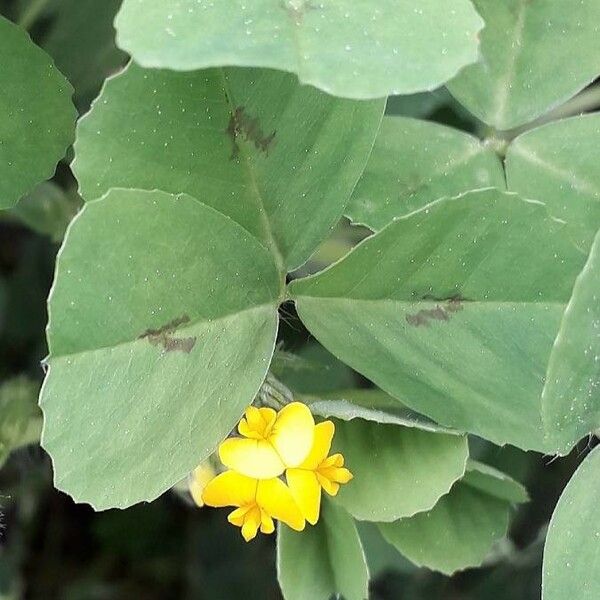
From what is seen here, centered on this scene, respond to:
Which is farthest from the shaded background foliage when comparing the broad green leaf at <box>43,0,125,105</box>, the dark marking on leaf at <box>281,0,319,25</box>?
the dark marking on leaf at <box>281,0,319,25</box>

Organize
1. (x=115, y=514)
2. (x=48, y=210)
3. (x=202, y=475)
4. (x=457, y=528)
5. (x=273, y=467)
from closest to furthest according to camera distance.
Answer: (x=273, y=467) → (x=202, y=475) → (x=457, y=528) → (x=48, y=210) → (x=115, y=514)

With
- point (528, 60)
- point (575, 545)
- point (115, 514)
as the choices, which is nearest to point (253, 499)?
point (575, 545)

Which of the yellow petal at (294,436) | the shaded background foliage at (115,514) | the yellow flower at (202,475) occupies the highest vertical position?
the yellow petal at (294,436)

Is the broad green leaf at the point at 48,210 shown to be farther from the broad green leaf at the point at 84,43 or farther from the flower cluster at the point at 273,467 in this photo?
the flower cluster at the point at 273,467

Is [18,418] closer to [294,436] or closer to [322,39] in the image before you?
[294,436]

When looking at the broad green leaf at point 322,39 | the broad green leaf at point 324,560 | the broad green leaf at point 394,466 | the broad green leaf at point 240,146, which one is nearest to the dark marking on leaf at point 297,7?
the broad green leaf at point 322,39

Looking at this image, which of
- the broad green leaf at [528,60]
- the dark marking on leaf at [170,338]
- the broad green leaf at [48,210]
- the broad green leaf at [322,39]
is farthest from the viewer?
the broad green leaf at [48,210]

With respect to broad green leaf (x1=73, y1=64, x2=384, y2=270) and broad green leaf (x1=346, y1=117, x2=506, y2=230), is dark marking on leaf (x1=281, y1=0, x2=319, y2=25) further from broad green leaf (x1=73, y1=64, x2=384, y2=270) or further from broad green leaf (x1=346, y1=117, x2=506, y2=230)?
broad green leaf (x1=346, y1=117, x2=506, y2=230)

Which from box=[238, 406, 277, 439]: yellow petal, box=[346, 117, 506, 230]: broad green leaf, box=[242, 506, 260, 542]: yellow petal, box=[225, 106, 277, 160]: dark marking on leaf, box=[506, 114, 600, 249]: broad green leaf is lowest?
box=[242, 506, 260, 542]: yellow petal
